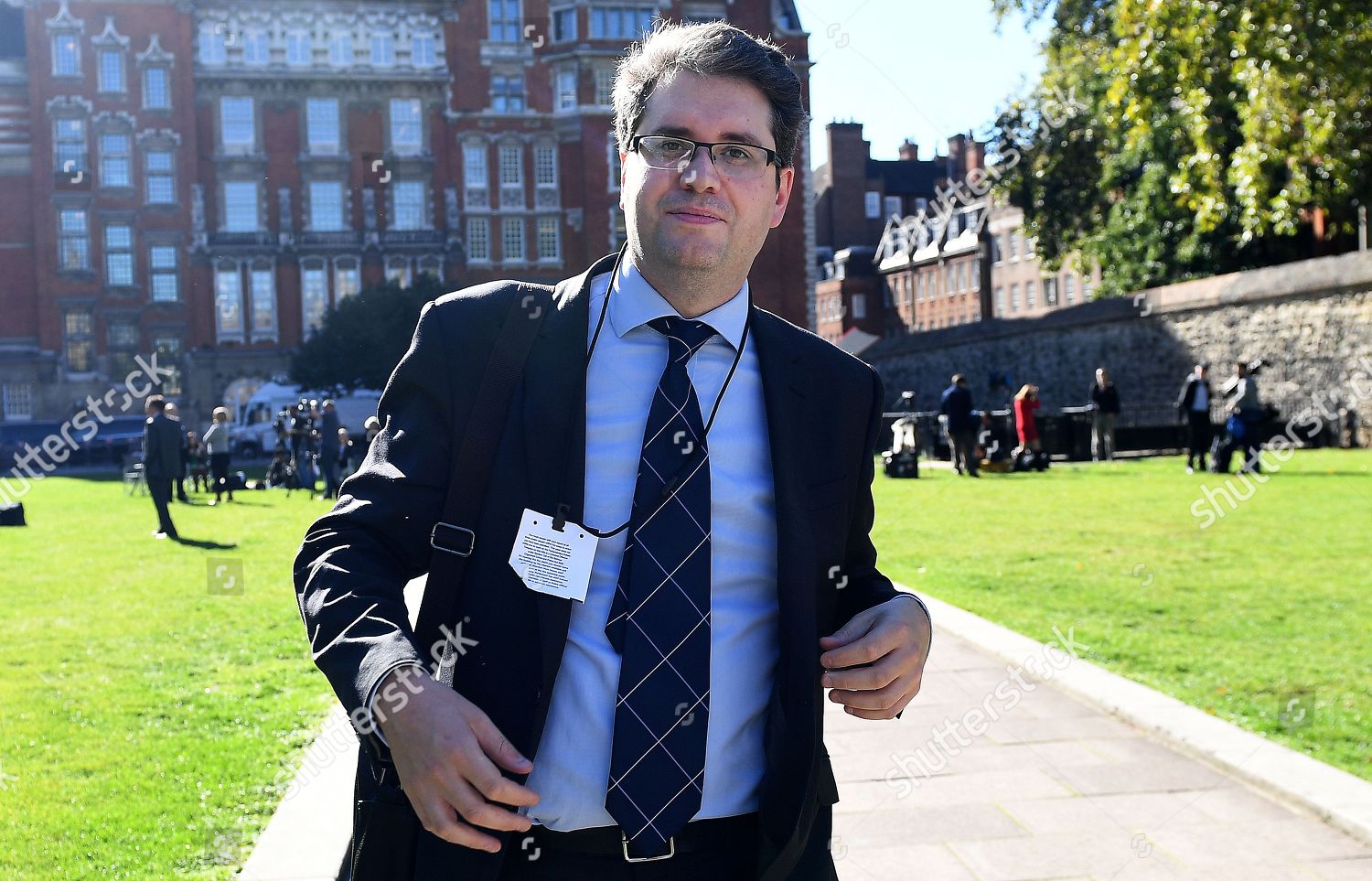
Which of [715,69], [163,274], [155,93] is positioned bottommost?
[715,69]

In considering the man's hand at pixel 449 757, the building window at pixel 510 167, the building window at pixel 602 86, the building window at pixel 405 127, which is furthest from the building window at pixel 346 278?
the man's hand at pixel 449 757

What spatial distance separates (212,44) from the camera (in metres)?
56.9

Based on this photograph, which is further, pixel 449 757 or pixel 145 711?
pixel 145 711

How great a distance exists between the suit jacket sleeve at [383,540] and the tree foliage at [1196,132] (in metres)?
15.9

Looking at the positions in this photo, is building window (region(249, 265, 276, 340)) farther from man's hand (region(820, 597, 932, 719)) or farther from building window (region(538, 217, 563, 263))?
man's hand (region(820, 597, 932, 719))

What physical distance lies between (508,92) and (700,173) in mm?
59388

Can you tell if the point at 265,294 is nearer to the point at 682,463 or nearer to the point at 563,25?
the point at 563,25

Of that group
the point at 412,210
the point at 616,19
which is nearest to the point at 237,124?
the point at 412,210

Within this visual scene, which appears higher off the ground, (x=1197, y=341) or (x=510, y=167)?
(x=510, y=167)

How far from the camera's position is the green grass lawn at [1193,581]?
6.80 m

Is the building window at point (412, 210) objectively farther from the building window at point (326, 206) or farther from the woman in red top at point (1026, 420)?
the woman in red top at point (1026, 420)

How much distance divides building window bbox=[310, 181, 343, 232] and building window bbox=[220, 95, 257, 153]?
3196mm

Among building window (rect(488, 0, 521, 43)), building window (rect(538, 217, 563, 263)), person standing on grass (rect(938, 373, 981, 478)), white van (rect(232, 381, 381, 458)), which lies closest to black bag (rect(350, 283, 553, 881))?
person standing on grass (rect(938, 373, 981, 478))

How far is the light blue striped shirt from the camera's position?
2066 millimetres
